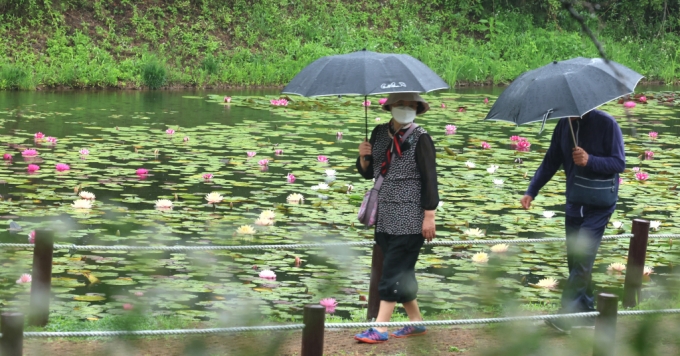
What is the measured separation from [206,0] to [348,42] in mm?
2914

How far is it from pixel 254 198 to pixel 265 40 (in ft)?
39.5

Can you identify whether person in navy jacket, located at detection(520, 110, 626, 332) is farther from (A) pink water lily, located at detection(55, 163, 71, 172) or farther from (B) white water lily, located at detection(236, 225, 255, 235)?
(A) pink water lily, located at detection(55, 163, 71, 172)

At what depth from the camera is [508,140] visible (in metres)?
11.9

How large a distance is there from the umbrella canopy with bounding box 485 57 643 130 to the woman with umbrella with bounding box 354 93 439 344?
0.46 meters

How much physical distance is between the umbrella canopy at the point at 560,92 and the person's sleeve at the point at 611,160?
0.69 feet

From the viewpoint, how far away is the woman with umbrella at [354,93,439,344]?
419cm

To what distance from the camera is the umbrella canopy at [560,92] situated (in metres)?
4.22

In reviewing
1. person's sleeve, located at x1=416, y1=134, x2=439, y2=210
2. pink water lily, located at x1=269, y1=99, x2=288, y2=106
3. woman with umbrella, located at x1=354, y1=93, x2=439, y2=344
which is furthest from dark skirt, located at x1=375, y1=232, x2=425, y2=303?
pink water lily, located at x1=269, y1=99, x2=288, y2=106

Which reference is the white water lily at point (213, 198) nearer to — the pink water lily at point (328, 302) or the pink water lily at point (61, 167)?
the pink water lily at point (61, 167)

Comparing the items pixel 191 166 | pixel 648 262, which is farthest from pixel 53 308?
pixel 191 166

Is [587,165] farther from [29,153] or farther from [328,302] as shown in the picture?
[29,153]

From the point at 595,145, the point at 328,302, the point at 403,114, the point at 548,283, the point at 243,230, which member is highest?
the point at 403,114

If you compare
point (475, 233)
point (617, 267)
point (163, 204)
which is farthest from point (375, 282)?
point (163, 204)

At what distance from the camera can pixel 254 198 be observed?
7.73 m
